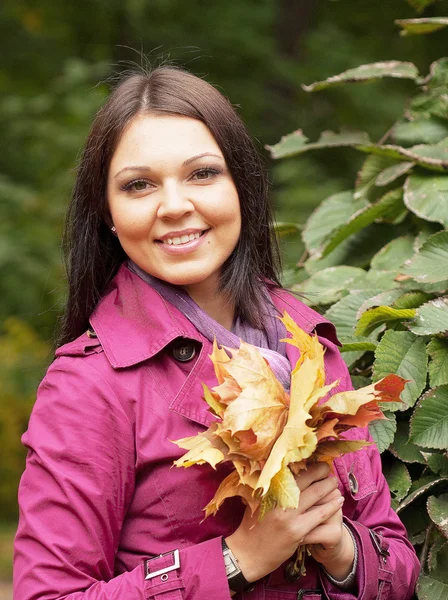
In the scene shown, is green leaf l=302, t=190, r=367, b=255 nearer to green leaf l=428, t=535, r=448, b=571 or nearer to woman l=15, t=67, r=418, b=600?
woman l=15, t=67, r=418, b=600

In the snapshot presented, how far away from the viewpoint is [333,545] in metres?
1.76

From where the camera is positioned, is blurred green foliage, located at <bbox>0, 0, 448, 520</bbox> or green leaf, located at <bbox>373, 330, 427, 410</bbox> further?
blurred green foliage, located at <bbox>0, 0, 448, 520</bbox>

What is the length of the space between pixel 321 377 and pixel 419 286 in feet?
2.94

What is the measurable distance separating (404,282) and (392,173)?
1.58 ft

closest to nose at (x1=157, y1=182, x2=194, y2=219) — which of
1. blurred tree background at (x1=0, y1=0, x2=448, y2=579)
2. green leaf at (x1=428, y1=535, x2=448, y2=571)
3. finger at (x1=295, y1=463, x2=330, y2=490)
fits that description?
finger at (x1=295, y1=463, x2=330, y2=490)

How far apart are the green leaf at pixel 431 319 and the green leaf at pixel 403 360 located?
6 cm

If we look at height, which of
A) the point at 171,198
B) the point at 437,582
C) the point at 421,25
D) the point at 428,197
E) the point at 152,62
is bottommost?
the point at 152,62

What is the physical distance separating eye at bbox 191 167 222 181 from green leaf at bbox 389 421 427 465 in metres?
0.76

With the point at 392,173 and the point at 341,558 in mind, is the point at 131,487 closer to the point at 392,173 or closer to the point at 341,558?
the point at 341,558

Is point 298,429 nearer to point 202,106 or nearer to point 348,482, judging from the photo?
point 348,482

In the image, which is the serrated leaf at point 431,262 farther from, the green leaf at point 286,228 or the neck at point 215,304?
the green leaf at point 286,228

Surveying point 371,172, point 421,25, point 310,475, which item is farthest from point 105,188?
point 421,25

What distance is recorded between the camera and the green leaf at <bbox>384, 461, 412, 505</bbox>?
211 cm

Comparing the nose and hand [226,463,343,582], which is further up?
the nose
